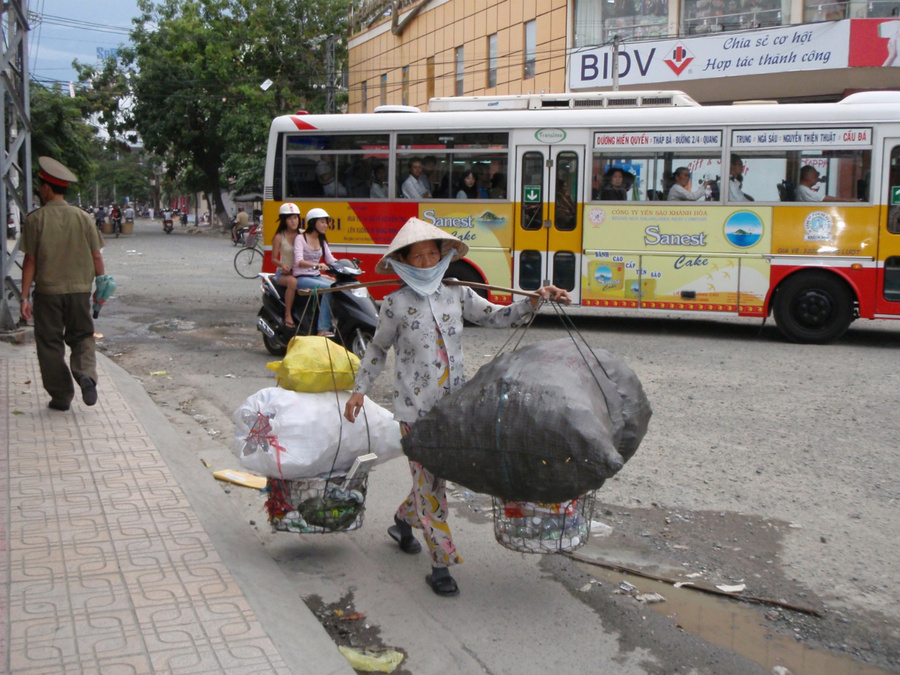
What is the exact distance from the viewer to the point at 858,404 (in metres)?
7.52

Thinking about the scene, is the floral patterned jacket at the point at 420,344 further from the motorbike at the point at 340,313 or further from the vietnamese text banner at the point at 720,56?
the vietnamese text banner at the point at 720,56

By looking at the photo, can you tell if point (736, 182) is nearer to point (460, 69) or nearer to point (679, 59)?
point (679, 59)

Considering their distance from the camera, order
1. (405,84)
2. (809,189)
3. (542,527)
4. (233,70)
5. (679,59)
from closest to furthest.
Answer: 1. (542,527)
2. (809,189)
3. (679,59)
4. (405,84)
5. (233,70)

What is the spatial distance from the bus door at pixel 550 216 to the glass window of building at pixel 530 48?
14824mm

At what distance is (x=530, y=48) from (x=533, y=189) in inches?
610

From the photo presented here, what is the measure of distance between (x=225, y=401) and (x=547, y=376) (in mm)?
4817

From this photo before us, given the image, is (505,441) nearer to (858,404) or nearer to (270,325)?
(858,404)

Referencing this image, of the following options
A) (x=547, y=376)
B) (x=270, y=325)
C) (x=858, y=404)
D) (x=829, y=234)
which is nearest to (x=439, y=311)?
(x=547, y=376)

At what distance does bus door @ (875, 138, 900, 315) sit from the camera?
10.6 metres

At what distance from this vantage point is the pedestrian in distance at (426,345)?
3.85m

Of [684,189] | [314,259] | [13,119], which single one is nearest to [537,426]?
[314,259]

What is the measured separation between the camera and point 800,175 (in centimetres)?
1095

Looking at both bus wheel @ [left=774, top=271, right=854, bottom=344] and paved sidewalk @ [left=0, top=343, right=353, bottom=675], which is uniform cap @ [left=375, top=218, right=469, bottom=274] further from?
bus wheel @ [left=774, top=271, right=854, bottom=344]

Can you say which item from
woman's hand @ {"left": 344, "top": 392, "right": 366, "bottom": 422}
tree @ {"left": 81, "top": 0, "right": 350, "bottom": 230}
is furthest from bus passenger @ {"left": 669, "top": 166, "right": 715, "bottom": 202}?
tree @ {"left": 81, "top": 0, "right": 350, "bottom": 230}
